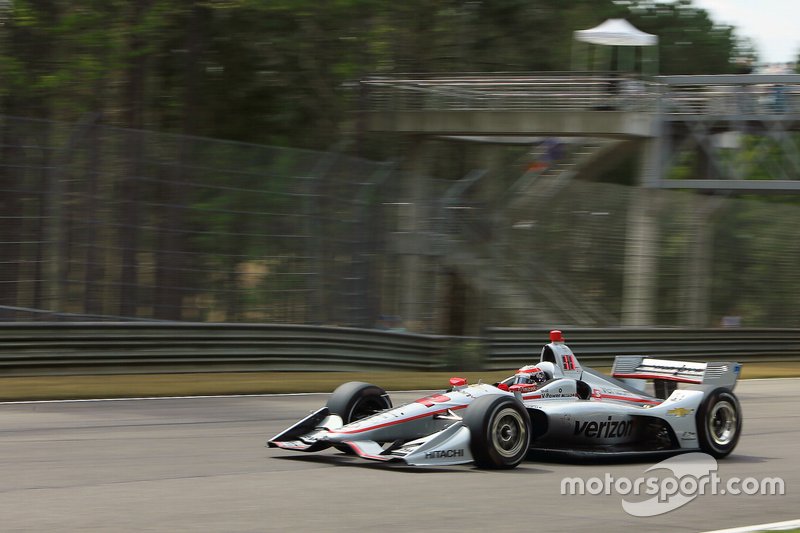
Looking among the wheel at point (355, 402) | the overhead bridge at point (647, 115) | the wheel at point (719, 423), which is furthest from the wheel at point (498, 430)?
the overhead bridge at point (647, 115)

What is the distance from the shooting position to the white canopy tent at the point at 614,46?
1258 inches

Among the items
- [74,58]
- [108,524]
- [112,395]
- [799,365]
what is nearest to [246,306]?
[112,395]

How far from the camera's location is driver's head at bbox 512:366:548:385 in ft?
29.7

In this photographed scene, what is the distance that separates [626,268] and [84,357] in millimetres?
12332

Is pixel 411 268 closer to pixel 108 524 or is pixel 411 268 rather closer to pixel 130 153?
pixel 130 153

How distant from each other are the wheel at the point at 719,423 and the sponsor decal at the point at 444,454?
2.36m

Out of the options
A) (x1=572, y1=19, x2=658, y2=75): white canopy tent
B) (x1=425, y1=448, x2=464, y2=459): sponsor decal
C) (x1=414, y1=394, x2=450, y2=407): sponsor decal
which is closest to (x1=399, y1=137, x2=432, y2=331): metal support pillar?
(x1=414, y1=394, x2=450, y2=407): sponsor decal

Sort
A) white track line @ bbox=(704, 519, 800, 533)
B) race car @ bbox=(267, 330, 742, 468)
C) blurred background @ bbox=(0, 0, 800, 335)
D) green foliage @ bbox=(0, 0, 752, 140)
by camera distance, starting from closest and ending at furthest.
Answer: white track line @ bbox=(704, 519, 800, 533) < race car @ bbox=(267, 330, 742, 468) < blurred background @ bbox=(0, 0, 800, 335) < green foliage @ bbox=(0, 0, 752, 140)

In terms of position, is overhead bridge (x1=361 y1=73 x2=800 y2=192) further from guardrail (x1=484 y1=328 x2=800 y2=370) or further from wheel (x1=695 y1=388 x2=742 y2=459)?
wheel (x1=695 y1=388 x2=742 y2=459)

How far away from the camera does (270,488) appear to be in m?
7.26

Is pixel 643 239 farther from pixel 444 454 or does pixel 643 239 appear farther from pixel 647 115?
pixel 444 454

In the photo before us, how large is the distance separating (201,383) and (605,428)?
7196mm

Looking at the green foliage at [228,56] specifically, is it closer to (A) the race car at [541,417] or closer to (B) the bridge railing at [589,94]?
(B) the bridge railing at [589,94]

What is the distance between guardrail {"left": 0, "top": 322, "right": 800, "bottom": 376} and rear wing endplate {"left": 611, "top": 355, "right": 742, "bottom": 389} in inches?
294
